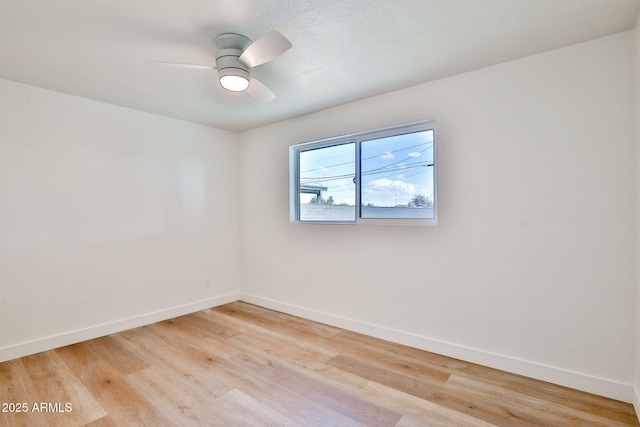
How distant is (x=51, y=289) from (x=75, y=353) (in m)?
0.60

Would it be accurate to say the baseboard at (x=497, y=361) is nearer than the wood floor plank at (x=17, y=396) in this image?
No

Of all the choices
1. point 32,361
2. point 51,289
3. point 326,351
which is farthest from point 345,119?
point 32,361

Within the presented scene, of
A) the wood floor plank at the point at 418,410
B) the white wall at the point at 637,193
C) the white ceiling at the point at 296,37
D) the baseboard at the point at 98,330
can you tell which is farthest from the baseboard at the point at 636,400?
the baseboard at the point at 98,330

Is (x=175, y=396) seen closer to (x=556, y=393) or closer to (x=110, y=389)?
(x=110, y=389)

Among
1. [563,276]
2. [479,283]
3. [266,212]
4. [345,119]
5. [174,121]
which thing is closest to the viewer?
[563,276]

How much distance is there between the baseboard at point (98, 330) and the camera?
8.45ft

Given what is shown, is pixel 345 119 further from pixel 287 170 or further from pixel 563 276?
pixel 563 276

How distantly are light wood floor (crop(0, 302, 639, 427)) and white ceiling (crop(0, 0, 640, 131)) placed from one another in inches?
88.7

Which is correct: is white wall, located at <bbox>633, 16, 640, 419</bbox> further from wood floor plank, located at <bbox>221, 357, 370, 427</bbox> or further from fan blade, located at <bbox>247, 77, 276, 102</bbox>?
fan blade, located at <bbox>247, 77, 276, 102</bbox>

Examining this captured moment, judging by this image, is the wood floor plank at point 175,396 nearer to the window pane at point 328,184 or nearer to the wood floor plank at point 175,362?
the wood floor plank at point 175,362

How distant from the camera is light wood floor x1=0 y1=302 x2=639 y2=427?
71.4 inches

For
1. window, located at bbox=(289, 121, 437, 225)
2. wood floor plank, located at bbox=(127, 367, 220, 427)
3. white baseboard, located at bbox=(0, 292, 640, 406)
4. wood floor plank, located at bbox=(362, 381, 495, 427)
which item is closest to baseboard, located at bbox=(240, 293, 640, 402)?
white baseboard, located at bbox=(0, 292, 640, 406)

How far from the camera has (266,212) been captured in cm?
396

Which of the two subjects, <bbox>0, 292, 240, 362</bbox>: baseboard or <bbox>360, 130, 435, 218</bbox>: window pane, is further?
<bbox>360, 130, 435, 218</bbox>: window pane
